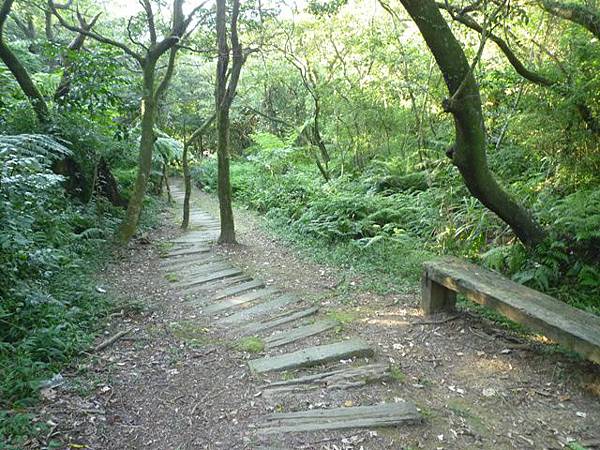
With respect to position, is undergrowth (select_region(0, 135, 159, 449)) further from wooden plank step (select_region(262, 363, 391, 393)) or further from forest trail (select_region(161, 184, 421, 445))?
wooden plank step (select_region(262, 363, 391, 393))

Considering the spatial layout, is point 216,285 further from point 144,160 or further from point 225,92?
point 225,92

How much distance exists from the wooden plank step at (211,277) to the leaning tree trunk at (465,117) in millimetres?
3712

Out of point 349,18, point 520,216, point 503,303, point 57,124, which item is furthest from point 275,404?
point 349,18

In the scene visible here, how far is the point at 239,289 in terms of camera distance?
570cm

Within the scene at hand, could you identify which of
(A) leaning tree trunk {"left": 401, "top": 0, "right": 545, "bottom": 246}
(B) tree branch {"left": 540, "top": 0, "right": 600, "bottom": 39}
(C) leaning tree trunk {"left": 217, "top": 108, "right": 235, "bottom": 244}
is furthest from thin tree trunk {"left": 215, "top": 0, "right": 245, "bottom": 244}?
(B) tree branch {"left": 540, "top": 0, "right": 600, "bottom": 39}

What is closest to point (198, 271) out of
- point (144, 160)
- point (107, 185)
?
point (144, 160)

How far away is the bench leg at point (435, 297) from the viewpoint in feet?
14.8

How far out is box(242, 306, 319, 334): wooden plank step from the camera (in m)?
4.47

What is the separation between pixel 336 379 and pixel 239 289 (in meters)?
2.64

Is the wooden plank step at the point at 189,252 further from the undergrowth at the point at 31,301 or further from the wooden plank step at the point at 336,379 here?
the wooden plank step at the point at 336,379

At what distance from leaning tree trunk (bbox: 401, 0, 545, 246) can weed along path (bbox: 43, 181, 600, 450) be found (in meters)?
1.35

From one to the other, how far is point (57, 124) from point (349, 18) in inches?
340

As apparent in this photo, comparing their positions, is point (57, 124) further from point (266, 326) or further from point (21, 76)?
point (266, 326)

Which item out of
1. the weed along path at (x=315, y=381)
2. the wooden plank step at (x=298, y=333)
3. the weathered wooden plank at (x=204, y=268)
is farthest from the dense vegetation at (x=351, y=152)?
the wooden plank step at (x=298, y=333)
